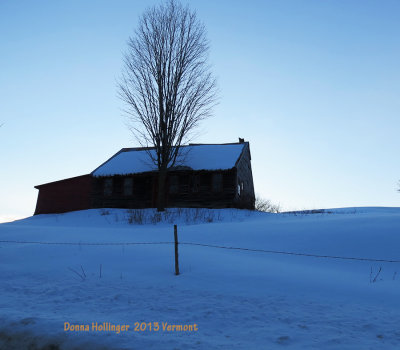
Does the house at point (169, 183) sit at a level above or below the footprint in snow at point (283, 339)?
above

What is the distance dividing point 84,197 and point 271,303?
1002 inches

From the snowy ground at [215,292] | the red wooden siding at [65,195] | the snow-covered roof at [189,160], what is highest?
the snow-covered roof at [189,160]

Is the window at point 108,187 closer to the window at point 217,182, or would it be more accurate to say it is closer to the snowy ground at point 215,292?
the window at point 217,182

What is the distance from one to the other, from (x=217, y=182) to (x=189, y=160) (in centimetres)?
257

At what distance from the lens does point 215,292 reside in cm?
534

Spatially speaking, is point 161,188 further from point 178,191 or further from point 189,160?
point 189,160

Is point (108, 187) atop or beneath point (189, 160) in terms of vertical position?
beneath

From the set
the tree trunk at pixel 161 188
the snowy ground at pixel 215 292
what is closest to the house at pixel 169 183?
the tree trunk at pixel 161 188

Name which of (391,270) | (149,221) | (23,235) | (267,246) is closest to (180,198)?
(149,221)

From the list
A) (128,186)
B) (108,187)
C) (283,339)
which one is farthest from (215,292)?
(108,187)

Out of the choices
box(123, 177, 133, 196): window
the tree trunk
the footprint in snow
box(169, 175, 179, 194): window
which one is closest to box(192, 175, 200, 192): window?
box(169, 175, 179, 194): window

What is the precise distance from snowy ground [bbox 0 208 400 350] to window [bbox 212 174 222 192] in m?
14.0

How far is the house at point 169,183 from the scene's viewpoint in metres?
24.0

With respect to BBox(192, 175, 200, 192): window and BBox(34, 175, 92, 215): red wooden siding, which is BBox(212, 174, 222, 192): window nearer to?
BBox(192, 175, 200, 192): window
